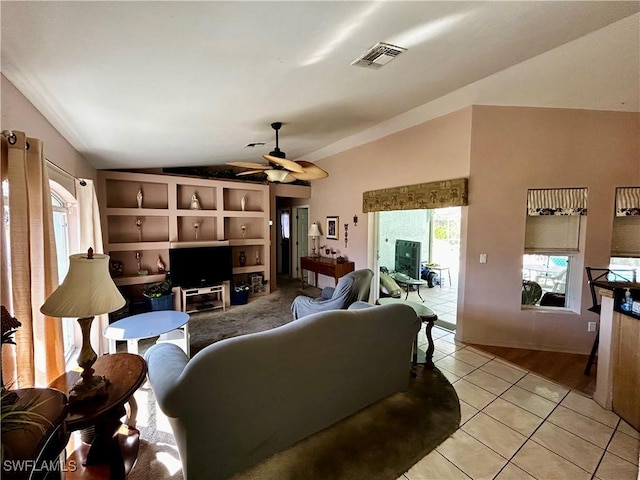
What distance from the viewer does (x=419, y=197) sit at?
4055 millimetres

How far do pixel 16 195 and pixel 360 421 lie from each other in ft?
8.94

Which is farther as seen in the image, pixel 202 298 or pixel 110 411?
pixel 202 298

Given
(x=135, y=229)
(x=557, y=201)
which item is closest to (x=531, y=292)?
(x=557, y=201)

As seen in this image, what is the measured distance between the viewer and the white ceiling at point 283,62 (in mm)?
1340

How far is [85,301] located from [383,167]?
4.39m

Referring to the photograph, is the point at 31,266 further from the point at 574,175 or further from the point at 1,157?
the point at 574,175

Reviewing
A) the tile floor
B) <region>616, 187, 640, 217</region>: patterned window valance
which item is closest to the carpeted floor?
the tile floor

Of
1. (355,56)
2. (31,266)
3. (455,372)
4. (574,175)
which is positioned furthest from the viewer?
(574,175)

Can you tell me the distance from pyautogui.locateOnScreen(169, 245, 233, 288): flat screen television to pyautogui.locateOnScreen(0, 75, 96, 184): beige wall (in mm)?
2022

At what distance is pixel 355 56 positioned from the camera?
2010 millimetres

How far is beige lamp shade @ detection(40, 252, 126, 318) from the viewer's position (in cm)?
138

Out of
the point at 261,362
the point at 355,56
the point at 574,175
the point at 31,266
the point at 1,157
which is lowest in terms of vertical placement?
the point at 261,362

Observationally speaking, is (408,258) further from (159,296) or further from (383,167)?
(159,296)

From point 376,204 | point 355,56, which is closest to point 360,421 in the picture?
point 355,56
